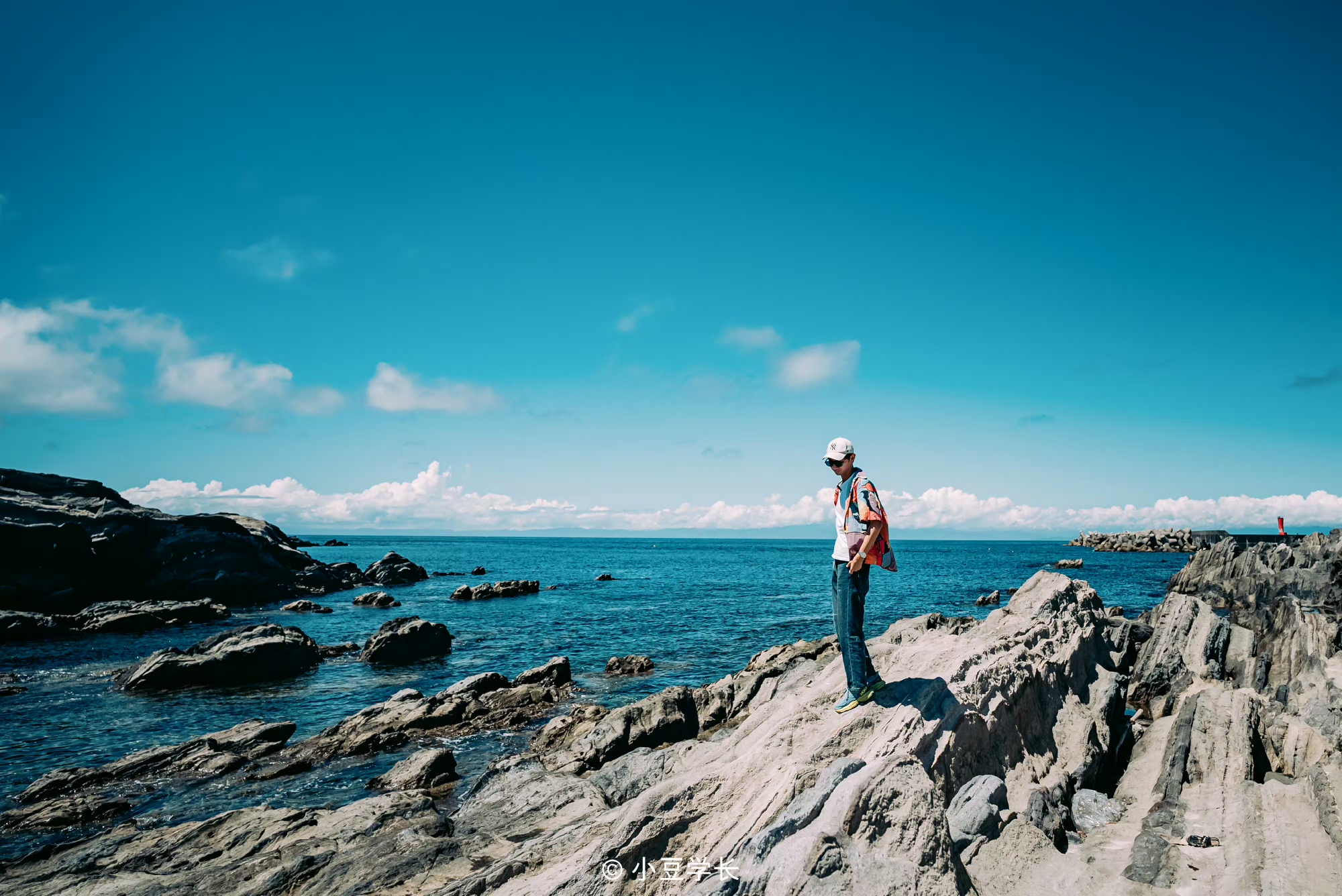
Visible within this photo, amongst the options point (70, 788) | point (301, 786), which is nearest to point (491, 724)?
point (301, 786)

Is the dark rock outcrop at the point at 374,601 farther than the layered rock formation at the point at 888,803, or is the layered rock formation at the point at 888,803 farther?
the dark rock outcrop at the point at 374,601

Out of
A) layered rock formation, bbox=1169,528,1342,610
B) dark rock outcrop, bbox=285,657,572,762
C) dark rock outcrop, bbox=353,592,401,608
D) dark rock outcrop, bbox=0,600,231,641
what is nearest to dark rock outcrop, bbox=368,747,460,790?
dark rock outcrop, bbox=285,657,572,762

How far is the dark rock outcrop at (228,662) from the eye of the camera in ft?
82.4

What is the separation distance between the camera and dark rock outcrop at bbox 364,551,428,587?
75375mm

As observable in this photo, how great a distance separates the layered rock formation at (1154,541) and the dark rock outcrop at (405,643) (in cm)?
13540

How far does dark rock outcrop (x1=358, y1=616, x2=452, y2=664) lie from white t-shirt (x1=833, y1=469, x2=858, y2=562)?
27.9 m

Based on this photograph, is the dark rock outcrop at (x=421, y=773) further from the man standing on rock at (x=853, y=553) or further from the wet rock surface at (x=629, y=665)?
the wet rock surface at (x=629, y=665)

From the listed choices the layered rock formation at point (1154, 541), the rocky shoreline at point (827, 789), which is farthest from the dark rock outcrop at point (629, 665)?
the layered rock formation at point (1154, 541)

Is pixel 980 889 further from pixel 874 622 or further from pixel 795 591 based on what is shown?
pixel 795 591

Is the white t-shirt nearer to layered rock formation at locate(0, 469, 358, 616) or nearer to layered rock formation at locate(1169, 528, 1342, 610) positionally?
layered rock formation at locate(1169, 528, 1342, 610)

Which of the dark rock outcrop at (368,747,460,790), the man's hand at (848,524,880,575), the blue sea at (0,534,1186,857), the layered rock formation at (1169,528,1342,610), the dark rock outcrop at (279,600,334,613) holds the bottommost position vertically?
the dark rock outcrop at (279,600,334,613)

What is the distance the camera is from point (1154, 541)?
13150 cm

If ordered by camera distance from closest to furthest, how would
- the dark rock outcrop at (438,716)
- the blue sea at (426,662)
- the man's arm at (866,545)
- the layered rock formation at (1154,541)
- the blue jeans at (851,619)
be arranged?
the man's arm at (866,545)
the blue jeans at (851,619)
the blue sea at (426,662)
the dark rock outcrop at (438,716)
the layered rock formation at (1154,541)

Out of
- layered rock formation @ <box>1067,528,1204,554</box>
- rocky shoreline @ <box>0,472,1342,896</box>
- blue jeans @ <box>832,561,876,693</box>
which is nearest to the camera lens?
rocky shoreline @ <box>0,472,1342,896</box>
